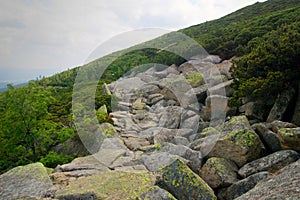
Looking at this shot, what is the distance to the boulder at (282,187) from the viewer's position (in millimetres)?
3779

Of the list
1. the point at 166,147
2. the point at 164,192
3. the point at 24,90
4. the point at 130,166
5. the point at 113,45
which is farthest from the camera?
the point at 113,45

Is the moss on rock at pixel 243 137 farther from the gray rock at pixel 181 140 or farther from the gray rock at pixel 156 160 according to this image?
the gray rock at pixel 181 140

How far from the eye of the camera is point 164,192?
5094mm

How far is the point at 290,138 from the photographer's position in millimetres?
6477

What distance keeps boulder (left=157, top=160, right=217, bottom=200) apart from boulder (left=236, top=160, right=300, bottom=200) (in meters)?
1.17

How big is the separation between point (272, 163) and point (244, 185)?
3.36 ft

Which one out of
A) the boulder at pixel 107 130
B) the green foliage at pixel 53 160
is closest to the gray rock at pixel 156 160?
the green foliage at pixel 53 160

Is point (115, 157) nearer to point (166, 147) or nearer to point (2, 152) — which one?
point (166, 147)

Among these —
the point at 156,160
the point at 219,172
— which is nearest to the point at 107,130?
the point at 156,160

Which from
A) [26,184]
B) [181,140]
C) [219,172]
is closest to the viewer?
[26,184]

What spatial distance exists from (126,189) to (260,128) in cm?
473

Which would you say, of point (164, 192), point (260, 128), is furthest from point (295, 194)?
point (260, 128)

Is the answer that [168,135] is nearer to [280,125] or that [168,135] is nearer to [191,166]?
[191,166]

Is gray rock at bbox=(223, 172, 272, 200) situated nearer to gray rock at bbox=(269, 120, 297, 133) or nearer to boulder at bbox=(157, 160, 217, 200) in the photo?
boulder at bbox=(157, 160, 217, 200)
